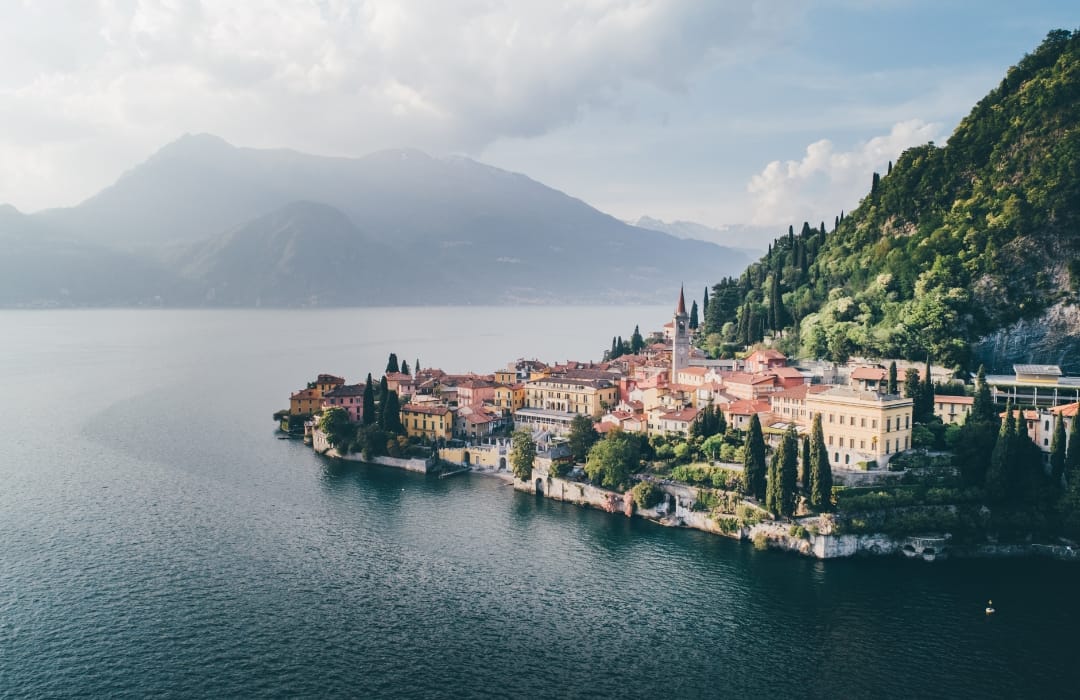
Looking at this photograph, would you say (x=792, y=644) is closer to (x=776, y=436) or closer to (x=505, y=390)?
(x=776, y=436)

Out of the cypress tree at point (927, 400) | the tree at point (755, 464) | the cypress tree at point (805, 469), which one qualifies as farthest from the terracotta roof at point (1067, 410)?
the tree at point (755, 464)

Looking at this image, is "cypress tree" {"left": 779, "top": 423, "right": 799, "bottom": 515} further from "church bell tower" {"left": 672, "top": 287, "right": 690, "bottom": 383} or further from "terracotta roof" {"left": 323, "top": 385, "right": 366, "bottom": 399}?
"terracotta roof" {"left": 323, "top": 385, "right": 366, "bottom": 399}

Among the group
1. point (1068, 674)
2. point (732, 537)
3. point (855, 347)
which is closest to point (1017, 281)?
point (855, 347)

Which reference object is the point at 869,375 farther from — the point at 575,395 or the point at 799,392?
the point at 575,395

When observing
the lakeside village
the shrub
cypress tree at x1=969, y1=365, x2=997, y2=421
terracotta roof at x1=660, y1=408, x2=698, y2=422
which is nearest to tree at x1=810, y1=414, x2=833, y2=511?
the lakeside village

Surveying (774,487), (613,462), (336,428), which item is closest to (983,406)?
(774,487)

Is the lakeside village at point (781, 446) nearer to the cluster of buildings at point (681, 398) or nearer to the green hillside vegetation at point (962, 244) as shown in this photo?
the cluster of buildings at point (681, 398)
